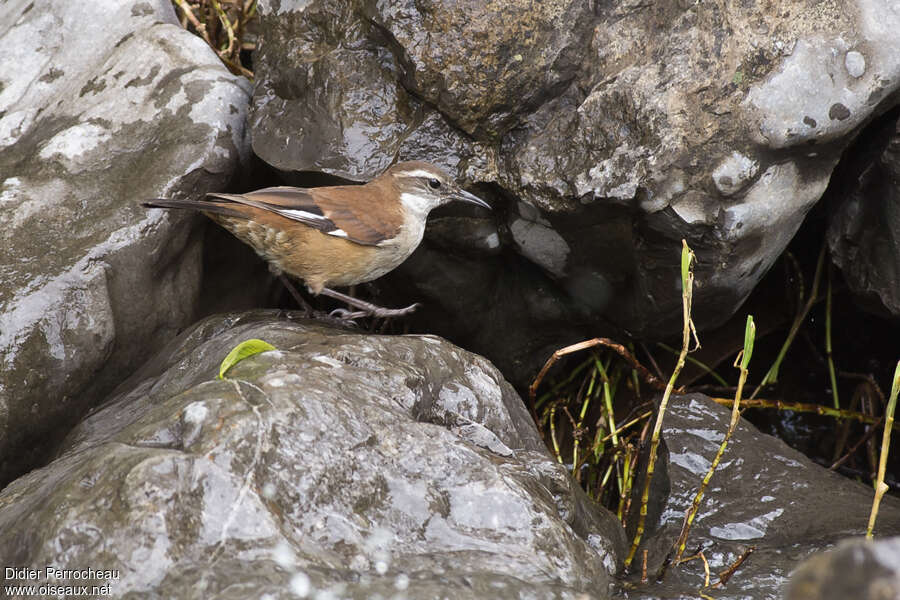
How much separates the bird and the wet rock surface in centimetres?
171

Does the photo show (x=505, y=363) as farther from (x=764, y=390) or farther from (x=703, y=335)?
(x=764, y=390)

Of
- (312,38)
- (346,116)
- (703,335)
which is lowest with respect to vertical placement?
(703,335)

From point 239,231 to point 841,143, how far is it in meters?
3.01

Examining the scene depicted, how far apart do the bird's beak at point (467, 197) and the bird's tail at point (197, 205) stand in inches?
43.5

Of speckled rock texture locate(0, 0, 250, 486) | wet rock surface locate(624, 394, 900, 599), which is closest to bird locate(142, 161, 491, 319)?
speckled rock texture locate(0, 0, 250, 486)

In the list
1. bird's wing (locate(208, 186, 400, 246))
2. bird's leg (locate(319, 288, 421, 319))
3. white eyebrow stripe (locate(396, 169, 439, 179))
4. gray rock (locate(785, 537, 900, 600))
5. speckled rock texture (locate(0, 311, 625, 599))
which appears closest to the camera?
gray rock (locate(785, 537, 900, 600))

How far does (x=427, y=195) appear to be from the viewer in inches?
180

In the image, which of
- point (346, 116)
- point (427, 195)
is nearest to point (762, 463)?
point (427, 195)

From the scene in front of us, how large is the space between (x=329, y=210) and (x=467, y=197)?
0.72 m

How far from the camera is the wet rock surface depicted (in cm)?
369

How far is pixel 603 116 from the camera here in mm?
4320

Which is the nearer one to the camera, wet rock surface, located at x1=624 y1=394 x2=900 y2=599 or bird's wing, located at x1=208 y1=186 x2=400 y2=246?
wet rock surface, located at x1=624 y1=394 x2=900 y2=599

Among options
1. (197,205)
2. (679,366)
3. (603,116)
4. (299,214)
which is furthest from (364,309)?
(679,366)

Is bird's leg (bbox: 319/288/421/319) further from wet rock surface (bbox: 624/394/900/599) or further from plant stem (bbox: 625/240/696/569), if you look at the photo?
plant stem (bbox: 625/240/696/569)
